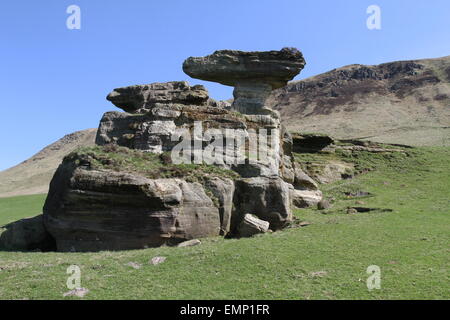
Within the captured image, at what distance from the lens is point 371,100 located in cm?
10994

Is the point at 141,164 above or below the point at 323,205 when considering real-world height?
above

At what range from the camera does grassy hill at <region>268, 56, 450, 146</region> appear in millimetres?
85375

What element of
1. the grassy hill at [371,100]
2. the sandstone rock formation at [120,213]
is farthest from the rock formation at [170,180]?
the grassy hill at [371,100]

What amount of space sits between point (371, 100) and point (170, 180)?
4125 inches

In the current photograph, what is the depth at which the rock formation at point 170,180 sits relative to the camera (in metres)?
16.0

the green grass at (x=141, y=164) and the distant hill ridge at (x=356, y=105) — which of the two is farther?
the distant hill ridge at (x=356, y=105)

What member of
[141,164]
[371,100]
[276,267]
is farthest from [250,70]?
[371,100]

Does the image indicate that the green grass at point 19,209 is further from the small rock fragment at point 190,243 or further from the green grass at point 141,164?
the small rock fragment at point 190,243

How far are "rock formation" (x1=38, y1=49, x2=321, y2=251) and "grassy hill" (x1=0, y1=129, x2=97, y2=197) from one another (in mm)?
58430

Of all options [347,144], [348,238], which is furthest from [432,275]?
[347,144]

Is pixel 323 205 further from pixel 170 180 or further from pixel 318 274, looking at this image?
pixel 318 274

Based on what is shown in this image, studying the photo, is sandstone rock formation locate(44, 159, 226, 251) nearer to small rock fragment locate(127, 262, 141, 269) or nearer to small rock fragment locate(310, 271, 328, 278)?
small rock fragment locate(127, 262, 141, 269)

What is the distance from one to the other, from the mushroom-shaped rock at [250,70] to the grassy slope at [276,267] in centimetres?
1300

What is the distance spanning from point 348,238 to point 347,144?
2951cm
